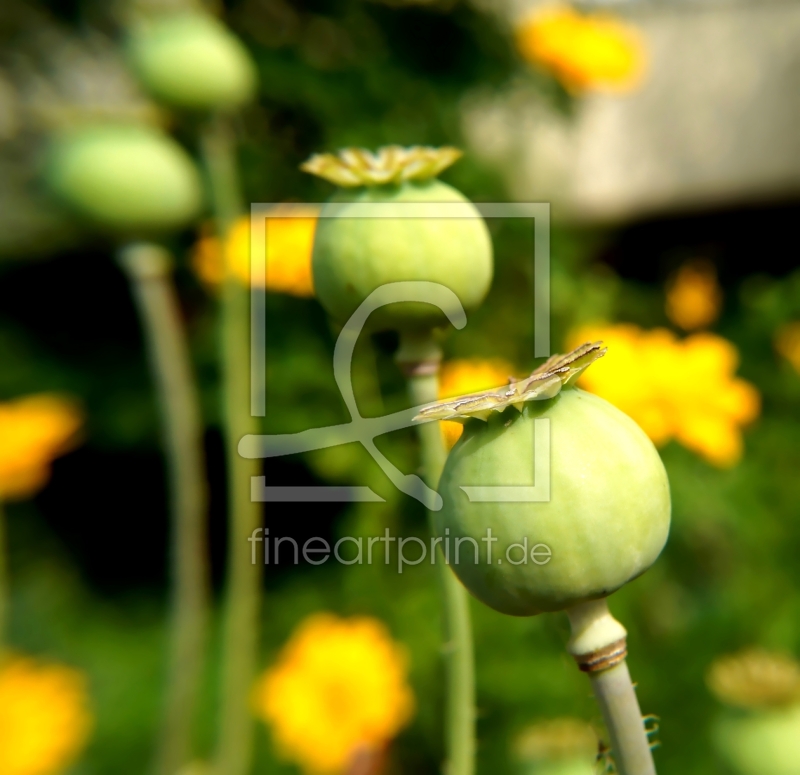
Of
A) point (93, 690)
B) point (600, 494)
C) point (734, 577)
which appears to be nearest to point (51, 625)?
point (93, 690)

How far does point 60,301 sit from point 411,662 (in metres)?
1.57

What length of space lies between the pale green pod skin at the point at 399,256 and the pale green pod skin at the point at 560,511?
115 millimetres

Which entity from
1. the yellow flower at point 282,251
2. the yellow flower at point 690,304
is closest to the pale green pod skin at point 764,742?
the yellow flower at point 282,251

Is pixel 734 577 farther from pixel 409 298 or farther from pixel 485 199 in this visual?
pixel 409 298

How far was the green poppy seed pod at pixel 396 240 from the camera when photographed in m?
0.36

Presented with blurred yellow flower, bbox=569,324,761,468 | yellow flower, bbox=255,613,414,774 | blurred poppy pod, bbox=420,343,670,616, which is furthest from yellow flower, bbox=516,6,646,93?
blurred poppy pod, bbox=420,343,670,616

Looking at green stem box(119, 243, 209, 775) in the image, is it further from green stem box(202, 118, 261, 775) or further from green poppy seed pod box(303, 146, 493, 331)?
green poppy seed pod box(303, 146, 493, 331)

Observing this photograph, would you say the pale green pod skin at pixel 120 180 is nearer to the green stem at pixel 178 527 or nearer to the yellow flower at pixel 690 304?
the green stem at pixel 178 527

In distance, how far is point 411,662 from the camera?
1153 millimetres

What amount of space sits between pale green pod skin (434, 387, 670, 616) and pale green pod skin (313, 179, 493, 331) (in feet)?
0.38

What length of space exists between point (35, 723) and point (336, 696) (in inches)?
12.4

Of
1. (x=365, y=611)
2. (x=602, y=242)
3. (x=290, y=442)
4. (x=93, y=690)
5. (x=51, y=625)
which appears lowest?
(x=93, y=690)

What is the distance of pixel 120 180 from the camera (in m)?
0.83

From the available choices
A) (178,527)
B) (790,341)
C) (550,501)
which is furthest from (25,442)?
(790,341)
